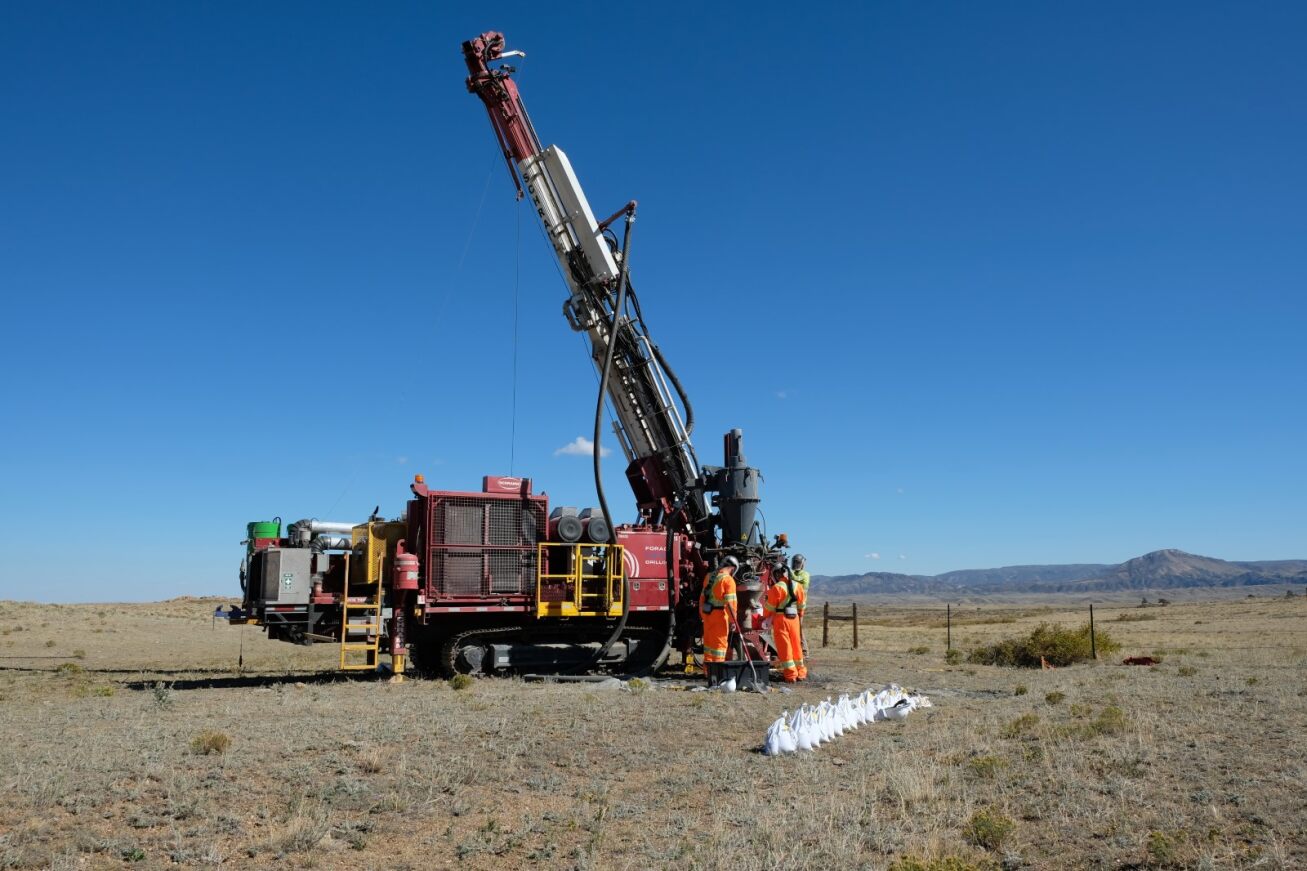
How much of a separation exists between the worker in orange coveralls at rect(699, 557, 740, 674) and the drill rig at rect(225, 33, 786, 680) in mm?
364

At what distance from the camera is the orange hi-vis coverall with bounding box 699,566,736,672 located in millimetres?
16172

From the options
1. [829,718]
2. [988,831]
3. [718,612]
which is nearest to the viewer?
[988,831]

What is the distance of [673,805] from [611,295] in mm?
12374

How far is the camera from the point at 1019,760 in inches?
386

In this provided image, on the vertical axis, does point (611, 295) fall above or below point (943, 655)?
above

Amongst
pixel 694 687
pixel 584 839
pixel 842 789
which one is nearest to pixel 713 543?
pixel 694 687

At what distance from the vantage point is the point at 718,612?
16.5 m

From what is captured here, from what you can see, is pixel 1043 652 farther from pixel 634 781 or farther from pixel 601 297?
pixel 634 781

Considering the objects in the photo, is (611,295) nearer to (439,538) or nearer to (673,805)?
(439,538)

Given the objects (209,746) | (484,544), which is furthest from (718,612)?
(209,746)

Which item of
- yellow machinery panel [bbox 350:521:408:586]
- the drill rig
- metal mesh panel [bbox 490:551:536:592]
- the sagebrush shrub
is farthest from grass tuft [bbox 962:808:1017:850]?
the sagebrush shrub

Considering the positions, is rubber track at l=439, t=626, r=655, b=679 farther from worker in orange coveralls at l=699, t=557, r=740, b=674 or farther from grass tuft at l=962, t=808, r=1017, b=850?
grass tuft at l=962, t=808, r=1017, b=850

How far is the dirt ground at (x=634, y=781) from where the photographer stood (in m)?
6.88

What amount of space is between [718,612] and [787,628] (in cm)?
165
